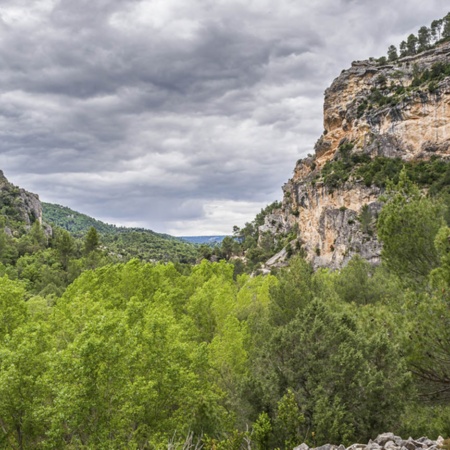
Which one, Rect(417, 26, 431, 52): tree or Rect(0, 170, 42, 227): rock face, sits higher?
Rect(417, 26, 431, 52): tree

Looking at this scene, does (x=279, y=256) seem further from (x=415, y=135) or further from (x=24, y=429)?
(x=24, y=429)

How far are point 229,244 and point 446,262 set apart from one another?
118378 millimetres

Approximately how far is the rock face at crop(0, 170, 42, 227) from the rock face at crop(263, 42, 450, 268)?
79.6 m

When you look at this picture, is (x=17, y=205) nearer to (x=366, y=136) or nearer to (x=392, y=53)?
(x=366, y=136)

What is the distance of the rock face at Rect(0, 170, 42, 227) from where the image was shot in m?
112

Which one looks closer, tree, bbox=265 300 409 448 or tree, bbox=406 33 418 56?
tree, bbox=265 300 409 448

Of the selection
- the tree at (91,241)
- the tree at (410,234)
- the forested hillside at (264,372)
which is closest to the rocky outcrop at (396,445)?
the forested hillside at (264,372)

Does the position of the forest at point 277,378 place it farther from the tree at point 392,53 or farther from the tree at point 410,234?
the tree at point 392,53

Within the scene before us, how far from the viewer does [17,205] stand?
11644cm

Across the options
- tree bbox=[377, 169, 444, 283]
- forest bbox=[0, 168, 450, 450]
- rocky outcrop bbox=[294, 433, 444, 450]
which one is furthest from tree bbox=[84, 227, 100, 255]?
rocky outcrop bbox=[294, 433, 444, 450]

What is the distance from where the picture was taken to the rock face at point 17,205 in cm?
11157

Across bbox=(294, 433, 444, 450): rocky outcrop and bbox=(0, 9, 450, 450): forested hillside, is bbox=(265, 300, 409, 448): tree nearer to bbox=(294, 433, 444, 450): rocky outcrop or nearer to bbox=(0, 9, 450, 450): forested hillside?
bbox=(0, 9, 450, 450): forested hillside

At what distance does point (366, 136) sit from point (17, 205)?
→ 329 ft

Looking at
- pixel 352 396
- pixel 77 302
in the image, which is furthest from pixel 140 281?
pixel 352 396
